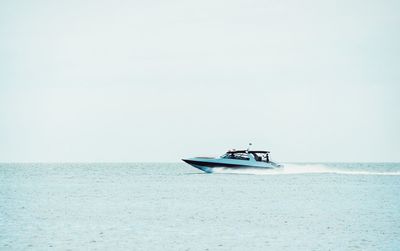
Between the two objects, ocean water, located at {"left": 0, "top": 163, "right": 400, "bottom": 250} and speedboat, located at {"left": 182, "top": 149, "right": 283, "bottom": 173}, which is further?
speedboat, located at {"left": 182, "top": 149, "right": 283, "bottom": 173}

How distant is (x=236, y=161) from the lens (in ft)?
359

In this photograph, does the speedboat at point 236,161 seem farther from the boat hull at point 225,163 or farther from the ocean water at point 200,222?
the ocean water at point 200,222

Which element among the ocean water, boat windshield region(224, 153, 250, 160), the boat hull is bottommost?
the ocean water

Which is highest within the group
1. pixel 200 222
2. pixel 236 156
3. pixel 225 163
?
pixel 236 156

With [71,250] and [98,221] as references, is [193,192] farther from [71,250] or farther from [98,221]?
[71,250]

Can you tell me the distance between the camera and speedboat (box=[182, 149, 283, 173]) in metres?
109

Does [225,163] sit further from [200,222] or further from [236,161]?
[200,222]

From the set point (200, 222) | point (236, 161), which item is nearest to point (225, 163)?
point (236, 161)

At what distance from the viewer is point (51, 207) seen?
2313 inches

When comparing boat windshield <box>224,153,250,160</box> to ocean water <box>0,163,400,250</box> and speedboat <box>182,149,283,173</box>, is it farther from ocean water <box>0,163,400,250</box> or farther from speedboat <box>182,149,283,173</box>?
ocean water <box>0,163,400,250</box>

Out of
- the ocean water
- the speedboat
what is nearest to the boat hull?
the speedboat

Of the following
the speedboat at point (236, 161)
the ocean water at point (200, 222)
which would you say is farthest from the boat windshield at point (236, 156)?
the ocean water at point (200, 222)

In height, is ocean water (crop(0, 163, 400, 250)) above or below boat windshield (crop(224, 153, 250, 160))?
below

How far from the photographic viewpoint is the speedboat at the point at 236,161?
109m
